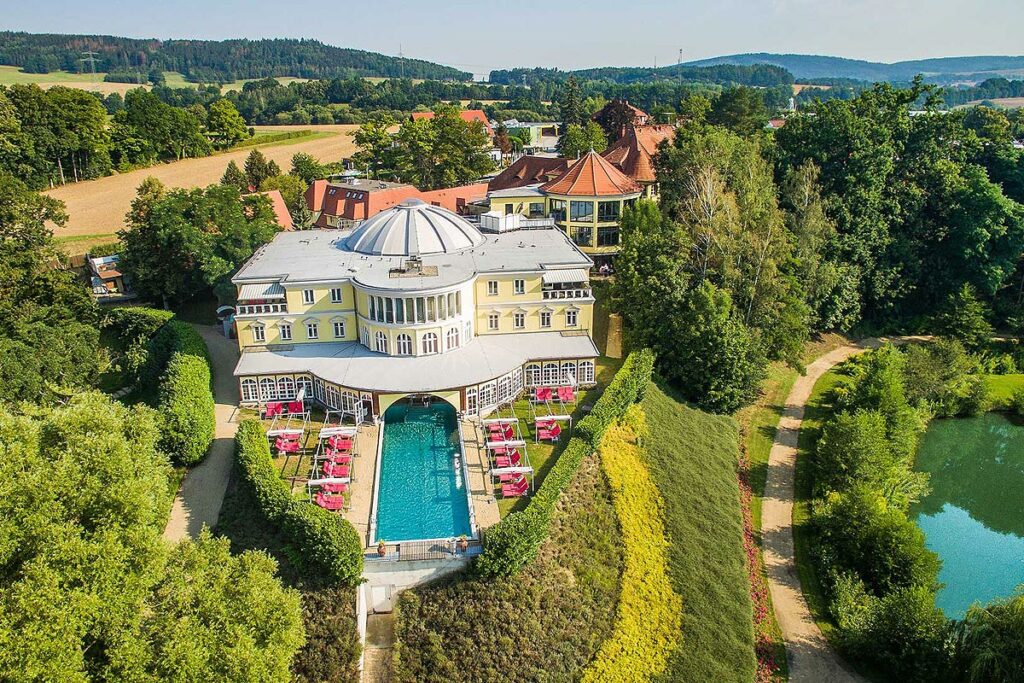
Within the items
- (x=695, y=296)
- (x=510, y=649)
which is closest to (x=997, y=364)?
(x=695, y=296)

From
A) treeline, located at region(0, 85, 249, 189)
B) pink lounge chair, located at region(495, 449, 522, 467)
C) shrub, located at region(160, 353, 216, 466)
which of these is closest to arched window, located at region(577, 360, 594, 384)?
pink lounge chair, located at region(495, 449, 522, 467)

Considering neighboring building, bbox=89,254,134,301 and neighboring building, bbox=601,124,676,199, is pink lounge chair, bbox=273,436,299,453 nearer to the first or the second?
neighboring building, bbox=89,254,134,301

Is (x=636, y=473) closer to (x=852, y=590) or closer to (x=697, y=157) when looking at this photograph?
(x=852, y=590)

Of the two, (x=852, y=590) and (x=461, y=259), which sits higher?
(x=461, y=259)

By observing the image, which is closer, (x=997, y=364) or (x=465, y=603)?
(x=465, y=603)

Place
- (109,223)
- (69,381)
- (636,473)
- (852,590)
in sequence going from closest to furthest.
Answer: (852,590)
(636,473)
(69,381)
(109,223)

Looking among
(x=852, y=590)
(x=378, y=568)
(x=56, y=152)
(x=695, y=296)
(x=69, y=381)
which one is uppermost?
(x=56, y=152)

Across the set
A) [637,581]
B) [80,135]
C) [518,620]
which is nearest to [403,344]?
[518,620]
